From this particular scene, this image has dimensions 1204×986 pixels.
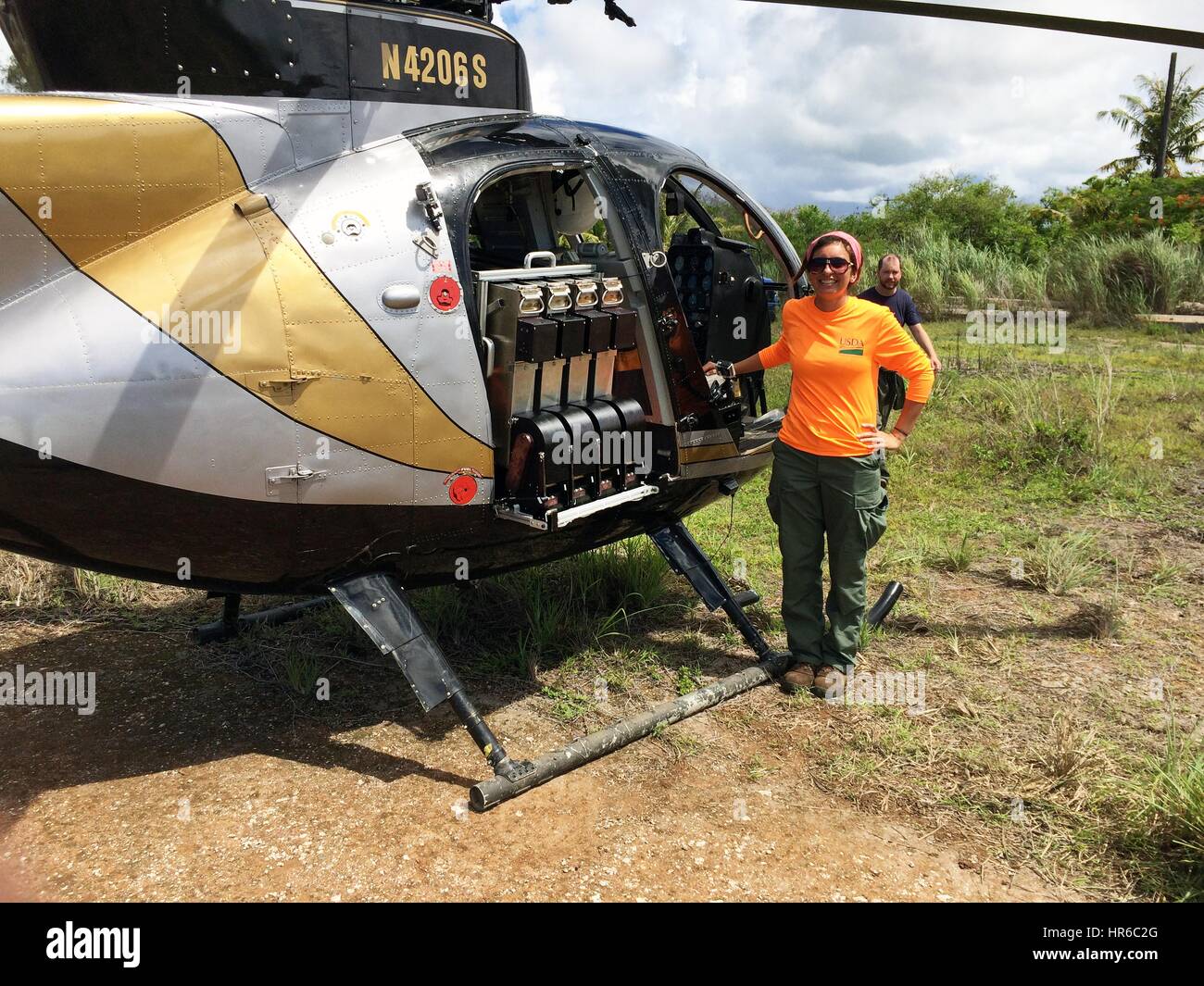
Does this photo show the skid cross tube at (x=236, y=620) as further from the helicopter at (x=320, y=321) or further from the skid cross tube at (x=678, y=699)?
the skid cross tube at (x=678, y=699)

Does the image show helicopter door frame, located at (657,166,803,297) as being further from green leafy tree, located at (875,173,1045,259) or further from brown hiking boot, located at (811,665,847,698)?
green leafy tree, located at (875,173,1045,259)

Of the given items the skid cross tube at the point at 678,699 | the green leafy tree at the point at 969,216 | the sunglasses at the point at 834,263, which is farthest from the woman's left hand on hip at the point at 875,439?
the green leafy tree at the point at 969,216

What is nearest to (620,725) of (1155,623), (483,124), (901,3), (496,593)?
(496,593)

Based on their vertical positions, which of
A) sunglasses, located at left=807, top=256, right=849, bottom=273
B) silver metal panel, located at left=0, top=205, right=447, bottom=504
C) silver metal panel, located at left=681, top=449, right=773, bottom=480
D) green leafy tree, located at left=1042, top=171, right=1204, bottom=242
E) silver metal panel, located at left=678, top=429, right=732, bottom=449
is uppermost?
green leafy tree, located at left=1042, top=171, right=1204, bottom=242

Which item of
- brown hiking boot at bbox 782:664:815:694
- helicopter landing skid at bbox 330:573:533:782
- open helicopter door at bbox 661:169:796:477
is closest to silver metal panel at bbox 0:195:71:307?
helicopter landing skid at bbox 330:573:533:782

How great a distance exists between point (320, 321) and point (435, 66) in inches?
65.5

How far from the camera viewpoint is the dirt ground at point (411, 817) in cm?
385

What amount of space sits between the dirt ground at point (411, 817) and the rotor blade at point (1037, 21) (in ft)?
11.5

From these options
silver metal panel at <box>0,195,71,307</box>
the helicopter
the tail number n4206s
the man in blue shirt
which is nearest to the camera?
silver metal panel at <box>0,195,71,307</box>

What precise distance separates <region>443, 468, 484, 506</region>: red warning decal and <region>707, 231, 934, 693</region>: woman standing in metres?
1.80

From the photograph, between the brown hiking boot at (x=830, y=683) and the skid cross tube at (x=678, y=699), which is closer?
the skid cross tube at (x=678, y=699)

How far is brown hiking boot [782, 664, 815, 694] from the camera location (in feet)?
18.0

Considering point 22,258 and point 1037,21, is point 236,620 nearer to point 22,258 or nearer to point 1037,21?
point 22,258

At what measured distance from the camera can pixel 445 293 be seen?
4230 millimetres
